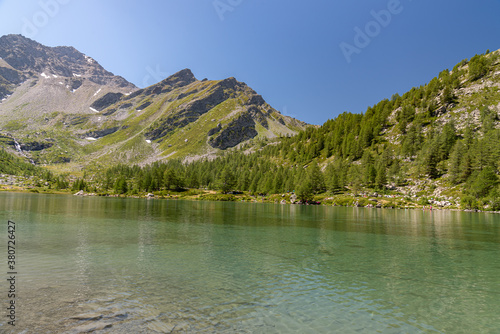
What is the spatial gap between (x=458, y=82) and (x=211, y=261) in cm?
23841

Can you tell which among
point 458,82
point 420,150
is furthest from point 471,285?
point 458,82

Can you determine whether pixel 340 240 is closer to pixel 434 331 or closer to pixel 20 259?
pixel 434 331

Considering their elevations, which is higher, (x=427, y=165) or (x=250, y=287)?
(x=427, y=165)

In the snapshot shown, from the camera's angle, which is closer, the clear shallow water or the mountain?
the clear shallow water

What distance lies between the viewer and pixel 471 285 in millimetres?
18062

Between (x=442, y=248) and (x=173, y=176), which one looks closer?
(x=442, y=248)

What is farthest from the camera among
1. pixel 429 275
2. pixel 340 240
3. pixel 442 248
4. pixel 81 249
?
pixel 340 240

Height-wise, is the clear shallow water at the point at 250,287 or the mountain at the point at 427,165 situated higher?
the mountain at the point at 427,165

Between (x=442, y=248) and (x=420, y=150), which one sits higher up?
(x=420, y=150)

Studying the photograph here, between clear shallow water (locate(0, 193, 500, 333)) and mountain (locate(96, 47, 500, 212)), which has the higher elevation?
mountain (locate(96, 47, 500, 212))

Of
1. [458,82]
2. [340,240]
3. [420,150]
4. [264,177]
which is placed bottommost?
A: [340,240]

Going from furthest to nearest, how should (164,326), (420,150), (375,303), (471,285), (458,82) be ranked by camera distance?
(458,82)
(420,150)
(471,285)
(375,303)
(164,326)

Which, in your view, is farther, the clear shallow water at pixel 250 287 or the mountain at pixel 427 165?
the mountain at pixel 427 165

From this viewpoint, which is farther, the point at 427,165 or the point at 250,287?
the point at 427,165
